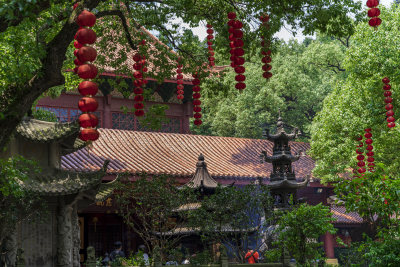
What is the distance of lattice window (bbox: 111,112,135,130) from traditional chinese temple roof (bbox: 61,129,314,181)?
0.74m

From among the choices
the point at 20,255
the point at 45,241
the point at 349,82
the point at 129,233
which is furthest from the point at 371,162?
the point at 20,255

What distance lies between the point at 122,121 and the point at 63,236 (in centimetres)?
845

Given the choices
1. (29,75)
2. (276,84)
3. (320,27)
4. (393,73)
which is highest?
(276,84)

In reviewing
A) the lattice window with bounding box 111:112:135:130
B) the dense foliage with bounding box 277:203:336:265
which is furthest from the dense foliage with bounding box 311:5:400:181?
the dense foliage with bounding box 277:203:336:265

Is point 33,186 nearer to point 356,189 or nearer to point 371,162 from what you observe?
point 356,189

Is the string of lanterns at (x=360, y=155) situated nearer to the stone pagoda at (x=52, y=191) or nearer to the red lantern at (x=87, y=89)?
the stone pagoda at (x=52, y=191)

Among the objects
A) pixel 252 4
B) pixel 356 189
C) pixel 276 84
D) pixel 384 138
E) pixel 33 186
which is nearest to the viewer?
pixel 356 189

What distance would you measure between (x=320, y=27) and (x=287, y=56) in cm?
1700

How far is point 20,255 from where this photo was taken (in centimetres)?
967

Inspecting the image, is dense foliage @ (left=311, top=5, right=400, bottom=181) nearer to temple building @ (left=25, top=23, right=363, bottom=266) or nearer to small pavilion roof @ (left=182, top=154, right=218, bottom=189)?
temple building @ (left=25, top=23, right=363, bottom=266)

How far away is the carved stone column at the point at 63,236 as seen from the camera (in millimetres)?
11617

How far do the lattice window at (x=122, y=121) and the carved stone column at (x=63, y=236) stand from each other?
7642 millimetres

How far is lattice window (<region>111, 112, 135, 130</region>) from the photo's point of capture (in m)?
19.6

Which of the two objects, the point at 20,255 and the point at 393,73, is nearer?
the point at 20,255
